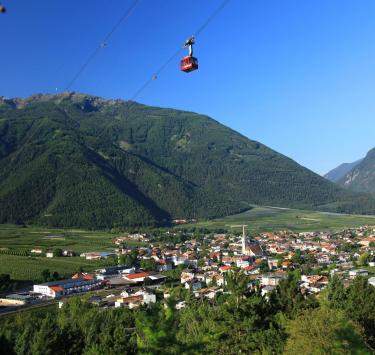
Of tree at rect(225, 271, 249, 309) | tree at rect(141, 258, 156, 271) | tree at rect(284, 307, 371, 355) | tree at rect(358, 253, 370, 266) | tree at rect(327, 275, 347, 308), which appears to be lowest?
tree at rect(141, 258, 156, 271)

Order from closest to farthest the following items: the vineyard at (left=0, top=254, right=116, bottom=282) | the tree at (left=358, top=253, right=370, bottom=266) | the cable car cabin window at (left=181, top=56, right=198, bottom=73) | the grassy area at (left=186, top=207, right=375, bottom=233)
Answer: the cable car cabin window at (left=181, top=56, right=198, bottom=73)
the vineyard at (left=0, top=254, right=116, bottom=282)
the tree at (left=358, top=253, right=370, bottom=266)
the grassy area at (left=186, top=207, right=375, bottom=233)

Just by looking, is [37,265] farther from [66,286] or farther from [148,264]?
[148,264]

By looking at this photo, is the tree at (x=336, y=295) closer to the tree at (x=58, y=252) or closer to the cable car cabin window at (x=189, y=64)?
the cable car cabin window at (x=189, y=64)

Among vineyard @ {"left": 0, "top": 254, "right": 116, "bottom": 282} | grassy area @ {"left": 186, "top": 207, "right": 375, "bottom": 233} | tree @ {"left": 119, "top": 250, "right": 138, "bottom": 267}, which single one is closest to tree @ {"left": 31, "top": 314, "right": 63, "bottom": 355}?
vineyard @ {"left": 0, "top": 254, "right": 116, "bottom": 282}

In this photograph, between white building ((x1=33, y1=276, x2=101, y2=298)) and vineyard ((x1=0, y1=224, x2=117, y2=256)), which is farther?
vineyard ((x1=0, y1=224, x2=117, y2=256))

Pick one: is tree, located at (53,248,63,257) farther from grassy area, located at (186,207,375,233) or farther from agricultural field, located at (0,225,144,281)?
grassy area, located at (186,207,375,233)

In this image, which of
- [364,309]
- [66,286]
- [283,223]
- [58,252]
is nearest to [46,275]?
[66,286]

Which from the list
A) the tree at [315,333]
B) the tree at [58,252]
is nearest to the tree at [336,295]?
the tree at [315,333]

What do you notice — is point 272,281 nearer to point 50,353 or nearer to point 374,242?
point 50,353

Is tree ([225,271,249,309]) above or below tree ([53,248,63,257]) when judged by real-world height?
above

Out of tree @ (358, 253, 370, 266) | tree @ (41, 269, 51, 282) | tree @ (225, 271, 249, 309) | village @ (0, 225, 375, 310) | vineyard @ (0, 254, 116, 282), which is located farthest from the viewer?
tree @ (358, 253, 370, 266)
